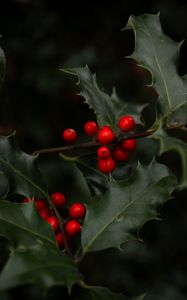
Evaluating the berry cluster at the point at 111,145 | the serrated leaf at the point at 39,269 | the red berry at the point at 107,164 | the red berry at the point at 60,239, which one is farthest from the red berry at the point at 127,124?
the serrated leaf at the point at 39,269

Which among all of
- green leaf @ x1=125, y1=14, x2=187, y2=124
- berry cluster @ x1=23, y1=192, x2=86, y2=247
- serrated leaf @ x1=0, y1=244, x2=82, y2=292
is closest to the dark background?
berry cluster @ x1=23, y1=192, x2=86, y2=247

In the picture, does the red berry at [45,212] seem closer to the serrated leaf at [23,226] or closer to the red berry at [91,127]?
the serrated leaf at [23,226]

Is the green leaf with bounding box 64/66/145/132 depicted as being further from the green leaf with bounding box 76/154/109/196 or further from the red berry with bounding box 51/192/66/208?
the red berry with bounding box 51/192/66/208

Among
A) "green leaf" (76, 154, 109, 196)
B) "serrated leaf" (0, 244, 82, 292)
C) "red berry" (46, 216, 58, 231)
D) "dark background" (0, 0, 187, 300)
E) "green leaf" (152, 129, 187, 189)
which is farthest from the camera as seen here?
"dark background" (0, 0, 187, 300)

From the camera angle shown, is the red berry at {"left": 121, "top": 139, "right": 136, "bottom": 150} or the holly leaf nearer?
the holly leaf

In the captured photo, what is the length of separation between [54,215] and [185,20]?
318 centimetres

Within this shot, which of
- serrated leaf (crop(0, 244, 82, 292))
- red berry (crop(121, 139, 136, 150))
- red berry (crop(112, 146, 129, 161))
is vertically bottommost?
red berry (crop(112, 146, 129, 161))

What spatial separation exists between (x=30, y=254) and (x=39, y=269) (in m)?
0.05

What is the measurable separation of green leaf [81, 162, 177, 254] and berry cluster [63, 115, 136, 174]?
142 mm

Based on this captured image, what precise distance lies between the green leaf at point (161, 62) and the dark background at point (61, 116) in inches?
66.3

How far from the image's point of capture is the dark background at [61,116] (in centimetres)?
331

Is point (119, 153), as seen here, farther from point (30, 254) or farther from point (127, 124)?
point (30, 254)

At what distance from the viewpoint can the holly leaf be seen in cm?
97

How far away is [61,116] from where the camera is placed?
151 inches
